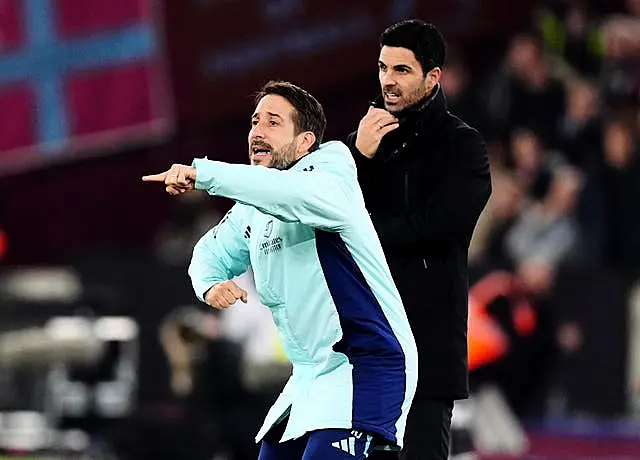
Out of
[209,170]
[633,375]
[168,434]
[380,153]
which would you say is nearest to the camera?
[209,170]

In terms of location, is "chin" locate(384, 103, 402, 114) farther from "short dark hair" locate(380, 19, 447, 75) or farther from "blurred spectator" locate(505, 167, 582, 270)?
"blurred spectator" locate(505, 167, 582, 270)

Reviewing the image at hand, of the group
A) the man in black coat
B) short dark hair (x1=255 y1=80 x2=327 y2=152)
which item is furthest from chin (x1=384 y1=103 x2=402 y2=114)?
short dark hair (x1=255 y1=80 x2=327 y2=152)

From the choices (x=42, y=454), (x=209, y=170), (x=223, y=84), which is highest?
(x=223, y=84)

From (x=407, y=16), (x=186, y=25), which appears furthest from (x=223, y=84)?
(x=407, y=16)

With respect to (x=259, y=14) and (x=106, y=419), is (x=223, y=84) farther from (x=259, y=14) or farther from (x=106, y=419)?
(x=106, y=419)

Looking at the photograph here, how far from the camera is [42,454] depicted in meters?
11.1

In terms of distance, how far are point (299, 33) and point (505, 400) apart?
4499 millimetres

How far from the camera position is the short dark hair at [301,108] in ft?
18.2

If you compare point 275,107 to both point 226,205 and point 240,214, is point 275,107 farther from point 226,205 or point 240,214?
point 226,205

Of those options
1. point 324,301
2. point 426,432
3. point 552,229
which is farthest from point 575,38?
point 324,301

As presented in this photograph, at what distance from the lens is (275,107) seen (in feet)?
18.1

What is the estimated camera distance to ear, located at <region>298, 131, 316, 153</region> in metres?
5.55

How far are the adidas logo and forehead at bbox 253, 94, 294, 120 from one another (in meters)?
1.02

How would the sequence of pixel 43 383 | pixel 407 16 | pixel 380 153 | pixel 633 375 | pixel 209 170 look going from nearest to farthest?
→ 1. pixel 209 170
2. pixel 380 153
3. pixel 43 383
4. pixel 633 375
5. pixel 407 16
